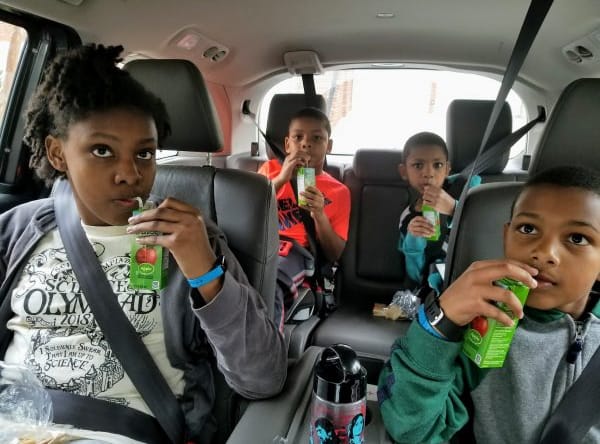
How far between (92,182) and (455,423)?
3.50 feet

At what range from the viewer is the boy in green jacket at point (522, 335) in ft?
3.05

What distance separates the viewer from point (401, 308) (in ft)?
8.07

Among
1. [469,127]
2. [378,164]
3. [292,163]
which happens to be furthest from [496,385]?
[469,127]

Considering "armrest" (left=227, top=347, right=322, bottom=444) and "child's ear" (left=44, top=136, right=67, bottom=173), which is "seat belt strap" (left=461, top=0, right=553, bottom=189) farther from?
"child's ear" (left=44, top=136, right=67, bottom=173)

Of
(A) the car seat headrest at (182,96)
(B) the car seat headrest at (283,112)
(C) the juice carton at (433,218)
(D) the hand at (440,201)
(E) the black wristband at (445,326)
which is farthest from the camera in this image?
(B) the car seat headrest at (283,112)

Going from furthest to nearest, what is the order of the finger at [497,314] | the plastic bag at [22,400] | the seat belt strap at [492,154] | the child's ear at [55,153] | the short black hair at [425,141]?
the short black hair at [425,141]
the seat belt strap at [492,154]
the child's ear at [55,153]
the plastic bag at [22,400]
the finger at [497,314]

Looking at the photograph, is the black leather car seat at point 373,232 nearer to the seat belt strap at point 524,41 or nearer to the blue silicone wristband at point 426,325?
the seat belt strap at point 524,41

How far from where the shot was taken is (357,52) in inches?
124

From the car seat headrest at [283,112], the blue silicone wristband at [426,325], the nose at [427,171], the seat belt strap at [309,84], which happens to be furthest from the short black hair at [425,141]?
the blue silicone wristband at [426,325]

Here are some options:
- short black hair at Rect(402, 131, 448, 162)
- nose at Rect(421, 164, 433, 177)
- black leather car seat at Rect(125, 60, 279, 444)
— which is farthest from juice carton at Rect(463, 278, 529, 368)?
short black hair at Rect(402, 131, 448, 162)

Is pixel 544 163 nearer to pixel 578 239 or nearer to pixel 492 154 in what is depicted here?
pixel 492 154

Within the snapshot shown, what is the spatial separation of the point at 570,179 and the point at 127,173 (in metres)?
1.05

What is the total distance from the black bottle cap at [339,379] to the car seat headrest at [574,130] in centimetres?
88

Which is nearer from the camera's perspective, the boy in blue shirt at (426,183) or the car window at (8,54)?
the car window at (8,54)
